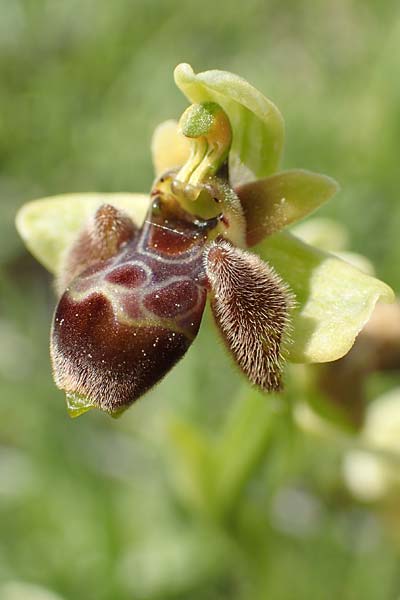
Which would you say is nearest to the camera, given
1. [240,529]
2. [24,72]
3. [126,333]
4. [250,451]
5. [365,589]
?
[126,333]

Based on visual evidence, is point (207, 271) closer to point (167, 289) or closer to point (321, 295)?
point (167, 289)

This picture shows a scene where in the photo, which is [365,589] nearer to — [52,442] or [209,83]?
[52,442]

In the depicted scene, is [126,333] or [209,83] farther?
[209,83]

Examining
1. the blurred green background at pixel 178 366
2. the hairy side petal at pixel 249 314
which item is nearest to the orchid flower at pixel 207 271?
the hairy side petal at pixel 249 314

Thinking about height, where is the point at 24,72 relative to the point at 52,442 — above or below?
above

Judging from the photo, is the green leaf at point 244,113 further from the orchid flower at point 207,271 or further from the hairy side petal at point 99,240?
the hairy side petal at point 99,240

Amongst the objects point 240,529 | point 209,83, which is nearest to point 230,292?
point 209,83

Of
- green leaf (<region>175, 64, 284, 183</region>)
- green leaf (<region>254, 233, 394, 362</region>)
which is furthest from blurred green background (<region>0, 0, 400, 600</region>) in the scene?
green leaf (<region>175, 64, 284, 183</region>)
